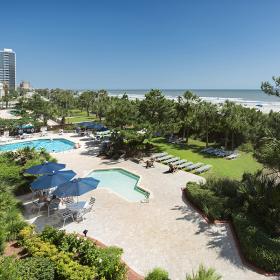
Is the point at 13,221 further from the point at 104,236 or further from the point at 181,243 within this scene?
the point at 181,243

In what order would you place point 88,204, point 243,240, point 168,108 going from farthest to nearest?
point 168,108
point 88,204
point 243,240

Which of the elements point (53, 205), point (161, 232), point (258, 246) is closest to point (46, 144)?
Result: point (53, 205)

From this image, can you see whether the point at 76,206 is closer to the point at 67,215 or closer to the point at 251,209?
the point at 67,215

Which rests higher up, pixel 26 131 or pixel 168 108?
pixel 168 108

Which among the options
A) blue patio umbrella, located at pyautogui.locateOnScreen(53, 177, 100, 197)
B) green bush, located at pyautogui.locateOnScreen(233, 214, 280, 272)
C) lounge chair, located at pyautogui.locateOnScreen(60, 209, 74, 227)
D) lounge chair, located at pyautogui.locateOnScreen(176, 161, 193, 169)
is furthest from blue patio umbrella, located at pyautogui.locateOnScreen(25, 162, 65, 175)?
green bush, located at pyautogui.locateOnScreen(233, 214, 280, 272)

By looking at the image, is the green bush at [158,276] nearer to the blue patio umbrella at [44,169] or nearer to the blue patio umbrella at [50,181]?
the blue patio umbrella at [50,181]

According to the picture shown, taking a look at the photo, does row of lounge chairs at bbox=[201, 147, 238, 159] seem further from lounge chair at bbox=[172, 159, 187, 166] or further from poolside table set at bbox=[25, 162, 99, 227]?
poolside table set at bbox=[25, 162, 99, 227]

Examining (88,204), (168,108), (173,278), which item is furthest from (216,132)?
(173,278)
